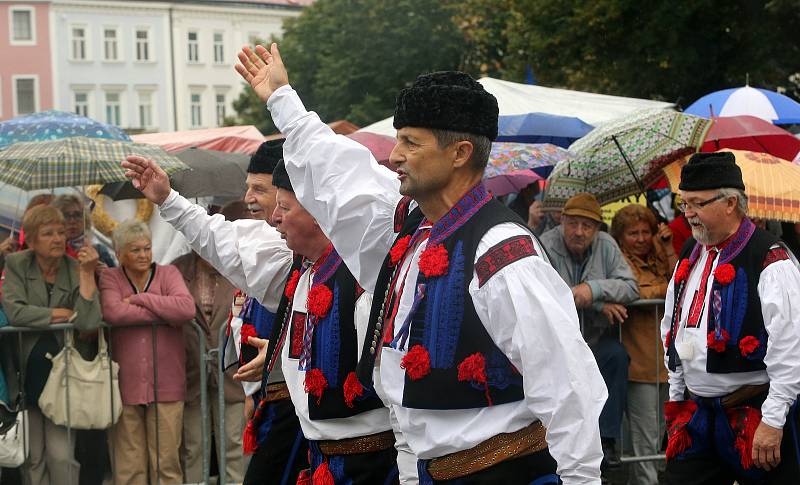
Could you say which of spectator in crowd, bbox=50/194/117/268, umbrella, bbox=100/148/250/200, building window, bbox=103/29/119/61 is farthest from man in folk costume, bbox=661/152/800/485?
building window, bbox=103/29/119/61

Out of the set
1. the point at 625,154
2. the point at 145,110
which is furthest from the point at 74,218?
the point at 145,110

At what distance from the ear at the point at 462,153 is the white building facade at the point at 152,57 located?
204 feet

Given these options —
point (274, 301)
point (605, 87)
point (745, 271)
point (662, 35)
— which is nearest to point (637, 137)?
point (745, 271)

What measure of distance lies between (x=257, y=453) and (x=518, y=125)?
5425 mm

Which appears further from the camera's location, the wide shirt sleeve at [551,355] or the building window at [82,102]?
the building window at [82,102]

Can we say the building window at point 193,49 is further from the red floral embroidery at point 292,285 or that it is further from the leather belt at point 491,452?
the leather belt at point 491,452

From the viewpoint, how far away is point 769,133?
9.63 metres

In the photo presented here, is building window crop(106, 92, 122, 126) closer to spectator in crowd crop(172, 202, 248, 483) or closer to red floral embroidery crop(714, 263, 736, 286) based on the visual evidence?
spectator in crowd crop(172, 202, 248, 483)

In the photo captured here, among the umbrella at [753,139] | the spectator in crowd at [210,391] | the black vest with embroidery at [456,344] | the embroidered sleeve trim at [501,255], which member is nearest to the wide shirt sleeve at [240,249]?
the black vest with embroidery at [456,344]

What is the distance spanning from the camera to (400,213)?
4.26 m

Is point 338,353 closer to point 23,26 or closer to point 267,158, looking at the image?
point 267,158

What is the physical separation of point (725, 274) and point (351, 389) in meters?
2.07

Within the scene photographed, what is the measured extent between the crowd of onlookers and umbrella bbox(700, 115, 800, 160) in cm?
436

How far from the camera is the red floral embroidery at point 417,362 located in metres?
3.69
